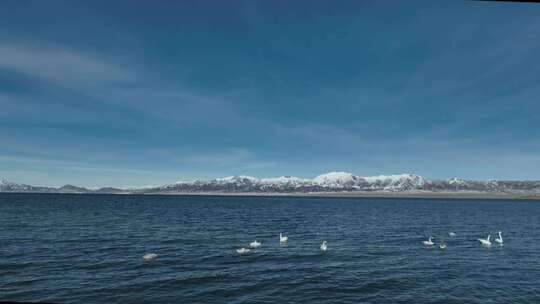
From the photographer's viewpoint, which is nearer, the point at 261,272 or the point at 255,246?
the point at 261,272

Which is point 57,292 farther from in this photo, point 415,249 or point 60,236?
point 415,249

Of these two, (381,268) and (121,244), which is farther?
(121,244)

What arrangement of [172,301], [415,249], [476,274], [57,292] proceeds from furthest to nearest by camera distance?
[415,249] → [476,274] → [57,292] → [172,301]

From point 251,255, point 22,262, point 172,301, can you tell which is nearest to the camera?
point 172,301

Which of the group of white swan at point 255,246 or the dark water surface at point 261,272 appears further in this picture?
the group of white swan at point 255,246

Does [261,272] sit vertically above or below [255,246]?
below

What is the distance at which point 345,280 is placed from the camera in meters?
20.1

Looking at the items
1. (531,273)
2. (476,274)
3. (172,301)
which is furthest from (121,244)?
(531,273)

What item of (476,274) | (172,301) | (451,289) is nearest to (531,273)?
(476,274)

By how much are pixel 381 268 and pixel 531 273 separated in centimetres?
1077

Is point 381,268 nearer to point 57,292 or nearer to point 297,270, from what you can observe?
point 297,270

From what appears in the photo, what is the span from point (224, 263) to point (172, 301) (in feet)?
26.3

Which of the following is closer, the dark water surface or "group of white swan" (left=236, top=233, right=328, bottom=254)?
the dark water surface

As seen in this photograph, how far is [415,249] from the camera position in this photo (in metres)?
31.2
